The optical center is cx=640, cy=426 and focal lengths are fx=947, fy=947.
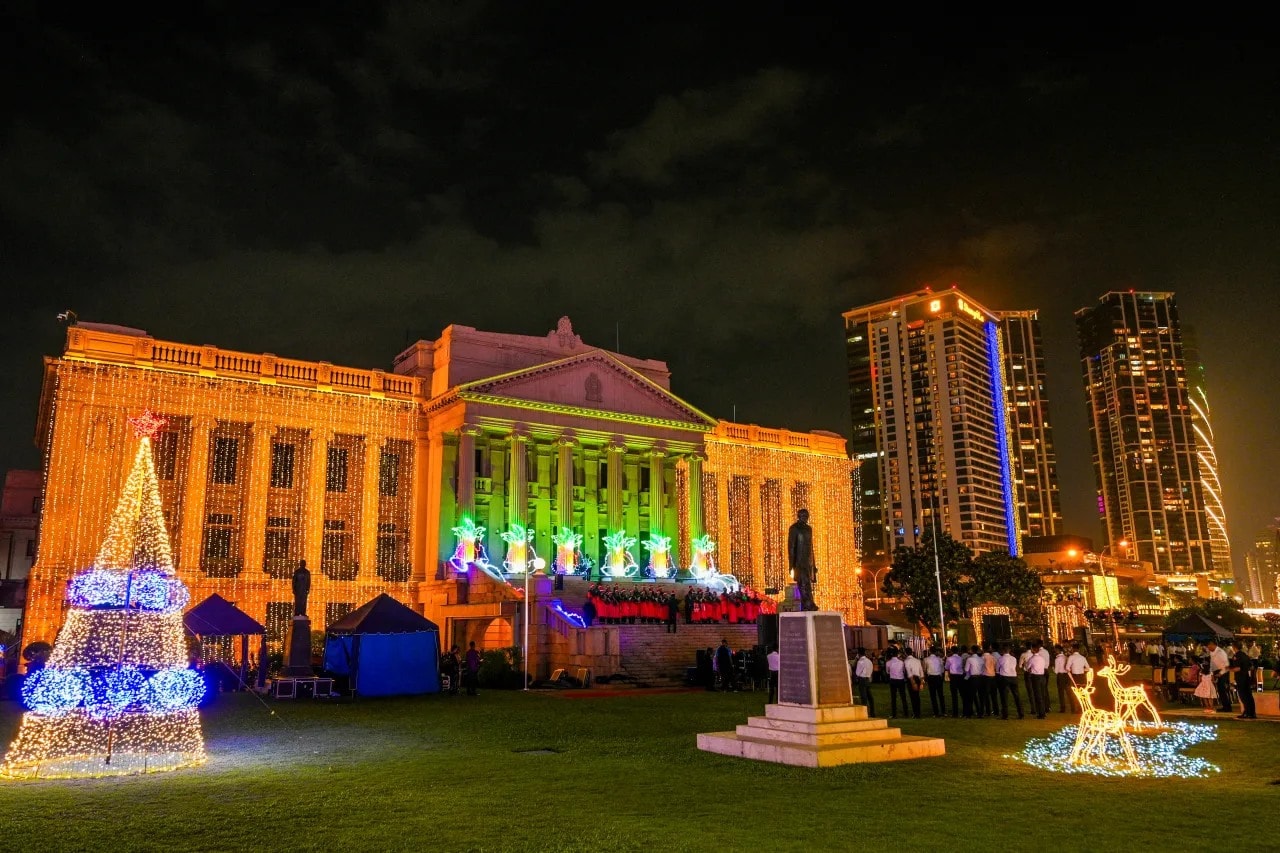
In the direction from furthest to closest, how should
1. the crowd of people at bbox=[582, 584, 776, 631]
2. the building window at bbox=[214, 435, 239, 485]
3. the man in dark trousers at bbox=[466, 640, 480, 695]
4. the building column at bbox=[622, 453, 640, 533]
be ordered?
1. the building column at bbox=[622, 453, 640, 533]
2. the building window at bbox=[214, 435, 239, 485]
3. the crowd of people at bbox=[582, 584, 776, 631]
4. the man in dark trousers at bbox=[466, 640, 480, 695]

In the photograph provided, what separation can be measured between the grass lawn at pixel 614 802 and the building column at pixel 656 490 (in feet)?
117

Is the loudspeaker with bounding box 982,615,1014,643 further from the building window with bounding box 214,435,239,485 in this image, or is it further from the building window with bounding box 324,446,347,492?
the building window with bounding box 214,435,239,485

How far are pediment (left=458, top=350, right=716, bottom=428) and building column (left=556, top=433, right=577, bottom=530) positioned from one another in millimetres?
1921

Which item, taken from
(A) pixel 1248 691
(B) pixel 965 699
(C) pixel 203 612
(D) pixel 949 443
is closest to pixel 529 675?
(C) pixel 203 612

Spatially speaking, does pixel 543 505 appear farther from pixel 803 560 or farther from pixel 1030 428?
pixel 1030 428

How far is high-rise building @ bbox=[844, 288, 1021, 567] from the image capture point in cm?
14912

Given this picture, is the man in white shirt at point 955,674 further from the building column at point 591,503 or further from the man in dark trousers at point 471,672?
the building column at point 591,503

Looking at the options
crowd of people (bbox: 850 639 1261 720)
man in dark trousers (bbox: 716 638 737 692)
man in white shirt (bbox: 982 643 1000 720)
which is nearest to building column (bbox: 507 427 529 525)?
man in dark trousers (bbox: 716 638 737 692)

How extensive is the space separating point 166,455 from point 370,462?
944cm

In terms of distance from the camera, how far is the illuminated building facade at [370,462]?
138 ft

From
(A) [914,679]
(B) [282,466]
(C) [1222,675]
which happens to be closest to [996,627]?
(C) [1222,675]

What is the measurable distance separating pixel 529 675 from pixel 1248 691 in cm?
2216

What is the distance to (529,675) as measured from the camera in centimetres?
3425

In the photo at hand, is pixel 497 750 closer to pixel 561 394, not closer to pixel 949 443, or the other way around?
pixel 561 394
